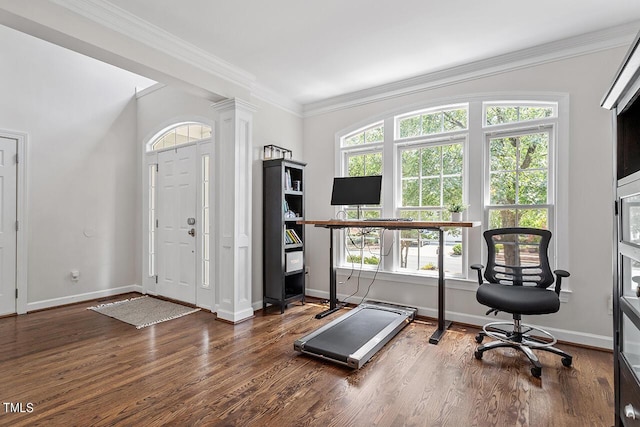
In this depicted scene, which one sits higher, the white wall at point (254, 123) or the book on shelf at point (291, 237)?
the white wall at point (254, 123)

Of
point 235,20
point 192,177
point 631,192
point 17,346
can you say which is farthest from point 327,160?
point 17,346

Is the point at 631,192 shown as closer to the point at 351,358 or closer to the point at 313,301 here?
the point at 351,358

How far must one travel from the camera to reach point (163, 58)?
299cm

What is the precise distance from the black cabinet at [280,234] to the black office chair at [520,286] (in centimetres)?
215

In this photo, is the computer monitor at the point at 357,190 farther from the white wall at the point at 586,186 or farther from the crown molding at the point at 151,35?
the crown molding at the point at 151,35

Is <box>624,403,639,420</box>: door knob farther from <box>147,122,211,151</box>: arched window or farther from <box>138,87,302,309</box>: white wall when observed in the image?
<box>147,122,211,151</box>: arched window

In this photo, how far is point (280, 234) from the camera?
4051 mm

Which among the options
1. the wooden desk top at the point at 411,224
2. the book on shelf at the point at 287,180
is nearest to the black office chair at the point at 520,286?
the wooden desk top at the point at 411,224

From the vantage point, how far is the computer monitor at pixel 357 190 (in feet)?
12.5

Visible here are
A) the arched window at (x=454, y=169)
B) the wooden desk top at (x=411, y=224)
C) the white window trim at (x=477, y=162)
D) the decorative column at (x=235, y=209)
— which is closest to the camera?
the wooden desk top at (x=411, y=224)

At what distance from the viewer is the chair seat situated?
247cm

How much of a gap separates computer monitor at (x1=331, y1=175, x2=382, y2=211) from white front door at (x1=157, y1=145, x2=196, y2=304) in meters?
1.94

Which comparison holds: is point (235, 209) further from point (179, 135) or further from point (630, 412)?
point (630, 412)

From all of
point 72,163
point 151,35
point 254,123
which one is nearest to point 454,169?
point 254,123
